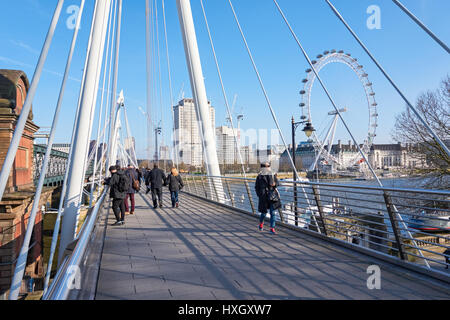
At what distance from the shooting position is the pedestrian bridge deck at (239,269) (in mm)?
3488

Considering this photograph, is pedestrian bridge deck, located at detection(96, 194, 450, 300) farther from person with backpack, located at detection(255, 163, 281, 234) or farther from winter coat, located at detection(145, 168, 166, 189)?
winter coat, located at detection(145, 168, 166, 189)

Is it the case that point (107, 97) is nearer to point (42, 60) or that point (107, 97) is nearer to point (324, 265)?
point (42, 60)

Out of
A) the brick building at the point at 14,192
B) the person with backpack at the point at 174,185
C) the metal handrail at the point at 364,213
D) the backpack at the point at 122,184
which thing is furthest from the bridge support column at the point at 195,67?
the brick building at the point at 14,192

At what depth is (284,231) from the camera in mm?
6969

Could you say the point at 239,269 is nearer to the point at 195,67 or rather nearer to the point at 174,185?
the point at 174,185

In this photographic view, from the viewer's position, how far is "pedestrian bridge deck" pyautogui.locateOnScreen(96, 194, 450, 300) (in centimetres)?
349

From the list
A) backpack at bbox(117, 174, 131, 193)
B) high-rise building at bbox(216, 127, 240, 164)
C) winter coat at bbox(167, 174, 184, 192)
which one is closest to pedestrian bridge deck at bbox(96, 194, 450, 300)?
backpack at bbox(117, 174, 131, 193)

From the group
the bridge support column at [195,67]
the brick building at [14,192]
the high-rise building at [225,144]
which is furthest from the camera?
the high-rise building at [225,144]

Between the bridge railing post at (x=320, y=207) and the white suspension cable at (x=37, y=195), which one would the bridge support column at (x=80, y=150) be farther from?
the bridge railing post at (x=320, y=207)

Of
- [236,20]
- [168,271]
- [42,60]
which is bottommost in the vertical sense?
[168,271]

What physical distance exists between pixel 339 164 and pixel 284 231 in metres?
28.8

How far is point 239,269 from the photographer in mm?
4348

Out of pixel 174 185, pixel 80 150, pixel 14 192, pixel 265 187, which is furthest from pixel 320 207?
pixel 14 192
